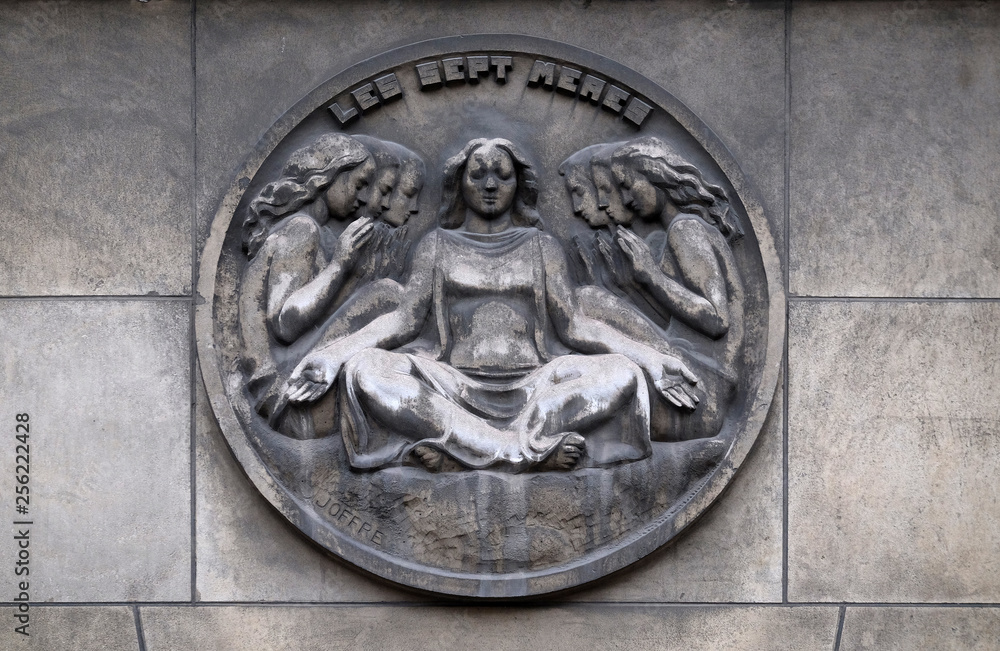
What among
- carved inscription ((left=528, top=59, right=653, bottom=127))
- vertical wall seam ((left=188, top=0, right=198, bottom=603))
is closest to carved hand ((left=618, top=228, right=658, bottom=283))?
carved inscription ((left=528, top=59, right=653, bottom=127))

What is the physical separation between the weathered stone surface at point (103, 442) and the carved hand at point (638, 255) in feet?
7.98

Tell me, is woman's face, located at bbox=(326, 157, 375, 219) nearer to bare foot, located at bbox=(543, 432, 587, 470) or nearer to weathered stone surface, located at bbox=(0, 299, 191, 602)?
weathered stone surface, located at bbox=(0, 299, 191, 602)

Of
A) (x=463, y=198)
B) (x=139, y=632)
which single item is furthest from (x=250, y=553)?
(x=463, y=198)

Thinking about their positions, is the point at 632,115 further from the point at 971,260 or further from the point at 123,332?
the point at 123,332

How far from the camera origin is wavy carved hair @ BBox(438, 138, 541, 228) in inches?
249

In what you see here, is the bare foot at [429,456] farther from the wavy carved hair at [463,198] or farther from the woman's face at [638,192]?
the woman's face at [638,192]

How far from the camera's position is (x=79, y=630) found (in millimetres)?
6320

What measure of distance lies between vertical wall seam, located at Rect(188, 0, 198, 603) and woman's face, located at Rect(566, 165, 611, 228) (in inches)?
81.1

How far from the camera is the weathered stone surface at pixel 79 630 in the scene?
6.32m

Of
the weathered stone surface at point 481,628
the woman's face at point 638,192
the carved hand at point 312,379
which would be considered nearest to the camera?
the carved hand at point 312,379

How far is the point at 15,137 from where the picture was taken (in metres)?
6.50

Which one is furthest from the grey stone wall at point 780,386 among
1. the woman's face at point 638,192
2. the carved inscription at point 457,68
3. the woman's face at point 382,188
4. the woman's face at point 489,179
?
the woman's face at point 489,179

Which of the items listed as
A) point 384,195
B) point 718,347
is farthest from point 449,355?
point 718,347

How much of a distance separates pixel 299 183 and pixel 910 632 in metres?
4.10
